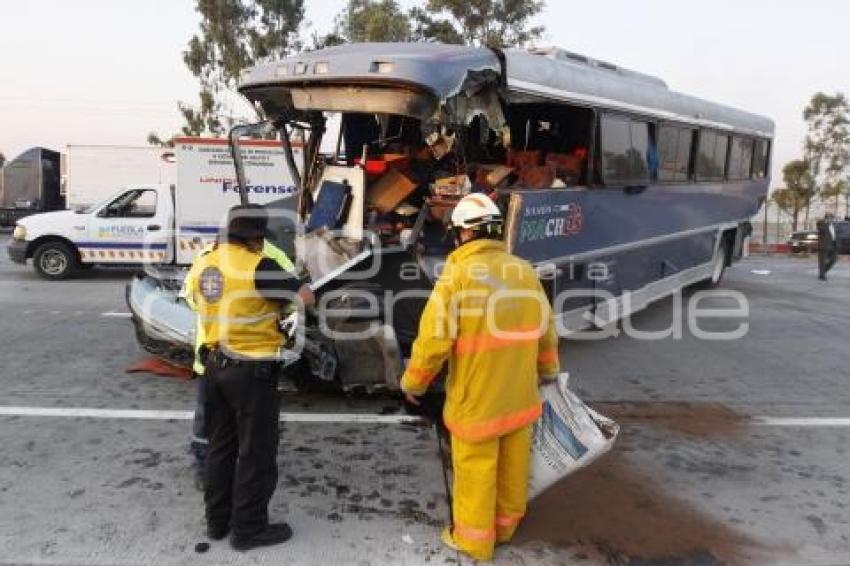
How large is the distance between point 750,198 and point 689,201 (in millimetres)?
3682

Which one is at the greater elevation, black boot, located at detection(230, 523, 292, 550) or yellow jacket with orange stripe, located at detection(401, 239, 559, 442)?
yellow jacket with orange stripe, located at detection(401, 239, 559, 442)

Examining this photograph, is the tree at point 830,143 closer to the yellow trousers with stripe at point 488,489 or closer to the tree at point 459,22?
the tree at point 459,22

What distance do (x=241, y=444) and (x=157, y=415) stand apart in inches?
91.5

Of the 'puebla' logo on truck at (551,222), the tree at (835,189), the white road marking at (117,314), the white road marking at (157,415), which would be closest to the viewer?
the white road marking at (157,415)

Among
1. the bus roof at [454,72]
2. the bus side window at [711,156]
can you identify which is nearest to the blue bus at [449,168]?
the bus roof at [454,72]

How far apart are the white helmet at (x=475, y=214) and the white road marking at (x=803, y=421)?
3.55m

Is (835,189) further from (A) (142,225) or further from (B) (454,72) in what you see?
(B) (454,72)

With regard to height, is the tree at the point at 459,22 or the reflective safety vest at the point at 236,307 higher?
the tree at the point at 459,22

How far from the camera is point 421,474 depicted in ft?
16.0

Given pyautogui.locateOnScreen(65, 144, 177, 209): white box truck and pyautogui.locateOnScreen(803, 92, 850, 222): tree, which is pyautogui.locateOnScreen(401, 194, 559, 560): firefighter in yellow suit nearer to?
pyautogui.locateOnScreen(65, 144, 177, 209): white box truck

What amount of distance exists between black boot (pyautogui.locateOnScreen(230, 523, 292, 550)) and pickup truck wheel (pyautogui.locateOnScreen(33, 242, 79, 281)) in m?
10.6

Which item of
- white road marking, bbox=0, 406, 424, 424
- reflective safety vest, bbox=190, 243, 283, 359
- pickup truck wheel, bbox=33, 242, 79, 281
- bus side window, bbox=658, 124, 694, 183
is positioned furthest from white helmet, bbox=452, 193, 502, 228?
pickup truck wheel, bbox=33, 242, 79, 281

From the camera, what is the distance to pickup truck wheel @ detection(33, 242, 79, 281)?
515 inches

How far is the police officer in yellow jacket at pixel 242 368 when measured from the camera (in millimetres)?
3738
